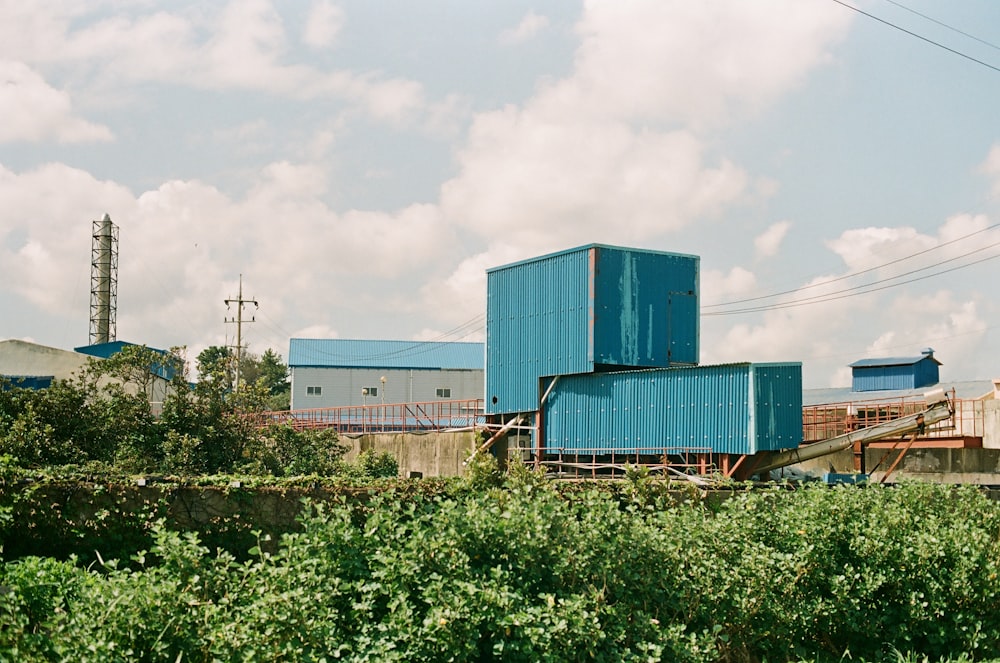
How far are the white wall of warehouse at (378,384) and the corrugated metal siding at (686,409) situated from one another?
3769 centimetres

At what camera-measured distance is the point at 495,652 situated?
6.76 metres

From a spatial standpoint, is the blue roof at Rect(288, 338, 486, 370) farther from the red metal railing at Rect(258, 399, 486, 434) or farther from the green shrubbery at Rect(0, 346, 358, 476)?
the green shrubbery at Rect(0, 346, 358, 476)

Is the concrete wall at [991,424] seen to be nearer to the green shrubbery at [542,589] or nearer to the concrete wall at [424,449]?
the concrete wall at [424,449]

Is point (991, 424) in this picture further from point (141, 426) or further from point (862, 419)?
point (141, 426)

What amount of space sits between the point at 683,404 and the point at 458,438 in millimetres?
10601

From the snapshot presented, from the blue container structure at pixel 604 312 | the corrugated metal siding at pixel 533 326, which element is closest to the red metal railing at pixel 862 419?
the blue container structure at pixel 604 312

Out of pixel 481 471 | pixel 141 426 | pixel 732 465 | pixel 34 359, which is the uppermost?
pixel 34 359

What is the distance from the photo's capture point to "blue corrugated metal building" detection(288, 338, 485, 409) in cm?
6175

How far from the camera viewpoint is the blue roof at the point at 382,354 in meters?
62.4

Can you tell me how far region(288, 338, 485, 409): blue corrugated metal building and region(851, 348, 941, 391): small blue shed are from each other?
2577 cm

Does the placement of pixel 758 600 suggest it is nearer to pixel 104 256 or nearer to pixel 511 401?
pixel 511 401

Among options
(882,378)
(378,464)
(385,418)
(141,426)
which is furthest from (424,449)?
(882,378)

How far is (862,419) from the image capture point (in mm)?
Result: 29219

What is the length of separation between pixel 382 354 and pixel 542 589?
185 ft
